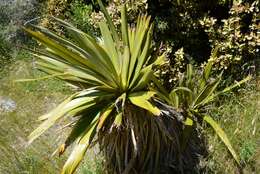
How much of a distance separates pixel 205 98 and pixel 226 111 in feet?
1.28

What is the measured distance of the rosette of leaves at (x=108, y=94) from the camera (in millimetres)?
5598

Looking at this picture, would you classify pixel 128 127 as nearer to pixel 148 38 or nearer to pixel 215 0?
pixel 148 38

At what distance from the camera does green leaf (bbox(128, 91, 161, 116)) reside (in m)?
5.29

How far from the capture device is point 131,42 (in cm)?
593

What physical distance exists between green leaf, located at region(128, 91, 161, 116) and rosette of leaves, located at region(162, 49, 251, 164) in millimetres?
510

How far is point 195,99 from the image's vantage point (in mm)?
6258

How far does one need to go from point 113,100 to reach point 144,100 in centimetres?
40

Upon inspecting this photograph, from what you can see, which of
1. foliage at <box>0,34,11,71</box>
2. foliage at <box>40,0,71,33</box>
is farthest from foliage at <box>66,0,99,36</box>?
foliage at <box>0,34,11,71</box>

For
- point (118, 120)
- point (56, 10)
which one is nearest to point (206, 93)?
point (118, 120)

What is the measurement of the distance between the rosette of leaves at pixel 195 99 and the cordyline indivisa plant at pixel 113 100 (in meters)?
0.09

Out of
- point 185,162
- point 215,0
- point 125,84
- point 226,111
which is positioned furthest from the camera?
point 215,0

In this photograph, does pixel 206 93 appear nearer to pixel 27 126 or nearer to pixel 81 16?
pixel 27 126

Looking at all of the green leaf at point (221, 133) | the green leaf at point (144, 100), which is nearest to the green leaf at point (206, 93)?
the green leaf at point (221, 133)

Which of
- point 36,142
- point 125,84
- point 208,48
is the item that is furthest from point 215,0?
point 36,142
